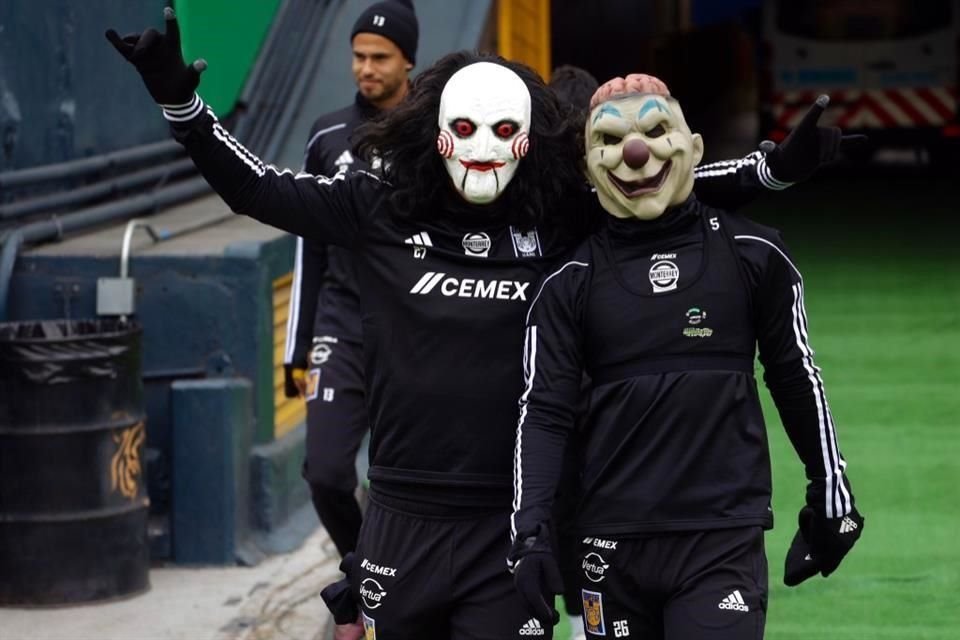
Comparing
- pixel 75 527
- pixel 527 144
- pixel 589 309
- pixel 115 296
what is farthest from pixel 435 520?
pixel 115 296

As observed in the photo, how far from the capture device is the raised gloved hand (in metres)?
3.79

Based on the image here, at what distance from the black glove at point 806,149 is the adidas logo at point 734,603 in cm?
97

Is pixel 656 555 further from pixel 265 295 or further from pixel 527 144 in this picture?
pixel 265 295

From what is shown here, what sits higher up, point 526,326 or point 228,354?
point 526,326

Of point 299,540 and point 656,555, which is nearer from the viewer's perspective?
point 656,555

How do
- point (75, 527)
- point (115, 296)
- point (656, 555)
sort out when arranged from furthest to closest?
point (115, 296) → point (75, 527) → point (656, 555)

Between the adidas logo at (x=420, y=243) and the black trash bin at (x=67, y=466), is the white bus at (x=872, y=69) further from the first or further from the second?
the adidas logo at (x=420, y=243)

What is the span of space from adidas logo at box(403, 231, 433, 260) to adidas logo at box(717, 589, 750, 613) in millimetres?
1021

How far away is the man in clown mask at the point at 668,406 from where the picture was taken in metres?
3.94

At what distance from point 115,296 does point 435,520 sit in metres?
3.28

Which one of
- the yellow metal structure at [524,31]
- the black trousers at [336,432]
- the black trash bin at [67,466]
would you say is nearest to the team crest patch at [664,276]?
the black trousers at [336,432]

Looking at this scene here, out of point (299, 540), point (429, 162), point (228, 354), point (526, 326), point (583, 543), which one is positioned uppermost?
point (429, 162)

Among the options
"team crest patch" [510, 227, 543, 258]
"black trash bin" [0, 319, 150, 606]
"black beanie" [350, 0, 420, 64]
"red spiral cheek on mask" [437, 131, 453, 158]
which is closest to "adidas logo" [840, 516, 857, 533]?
"team crest patch" [510, 227, 543, 258]

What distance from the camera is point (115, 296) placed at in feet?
23.1
